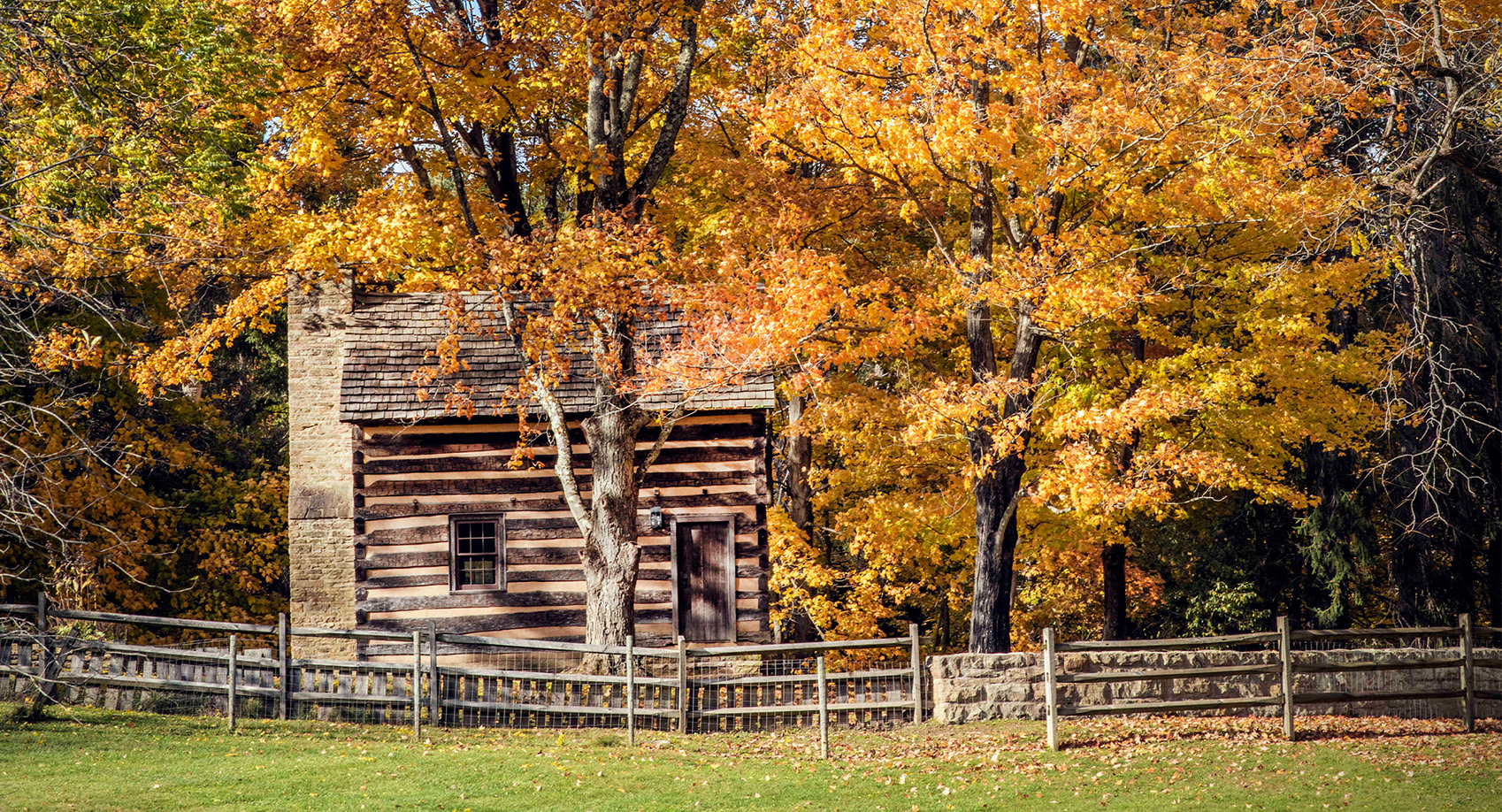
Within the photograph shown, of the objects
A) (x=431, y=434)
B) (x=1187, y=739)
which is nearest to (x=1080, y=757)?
(x=1187, y=739)

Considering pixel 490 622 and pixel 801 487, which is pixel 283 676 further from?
pixel 801 487

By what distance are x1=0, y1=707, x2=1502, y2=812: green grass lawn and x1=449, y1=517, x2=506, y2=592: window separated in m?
3.77

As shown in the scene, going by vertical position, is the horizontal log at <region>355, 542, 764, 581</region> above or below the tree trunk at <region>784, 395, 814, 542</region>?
below

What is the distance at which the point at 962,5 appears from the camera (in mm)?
16078

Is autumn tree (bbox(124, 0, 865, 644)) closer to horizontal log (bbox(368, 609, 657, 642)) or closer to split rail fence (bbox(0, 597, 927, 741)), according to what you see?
horizontal log (bbox(368, 609, 657, 642))

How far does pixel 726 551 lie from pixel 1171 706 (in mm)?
7020

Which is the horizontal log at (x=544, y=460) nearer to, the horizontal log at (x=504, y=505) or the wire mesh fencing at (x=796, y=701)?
the horizontal log at (x=504, y=505)

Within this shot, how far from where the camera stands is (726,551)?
19.2 meters

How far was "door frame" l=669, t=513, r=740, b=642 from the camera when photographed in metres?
19.1

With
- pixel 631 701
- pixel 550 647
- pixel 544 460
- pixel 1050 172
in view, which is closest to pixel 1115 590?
pixel 1050 172

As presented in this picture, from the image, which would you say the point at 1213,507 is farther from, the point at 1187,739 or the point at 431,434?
Result: the point at 431,434

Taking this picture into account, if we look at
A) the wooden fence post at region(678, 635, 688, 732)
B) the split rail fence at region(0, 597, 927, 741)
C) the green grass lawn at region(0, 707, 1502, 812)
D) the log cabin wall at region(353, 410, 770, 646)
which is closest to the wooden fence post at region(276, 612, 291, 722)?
the split rail fence at region(0, 597, 927, 741)

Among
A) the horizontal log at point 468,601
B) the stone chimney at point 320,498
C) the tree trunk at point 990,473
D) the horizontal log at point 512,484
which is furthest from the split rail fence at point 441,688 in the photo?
the stone chimney at point 320,498

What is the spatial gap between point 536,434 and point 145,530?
40.1 ft
